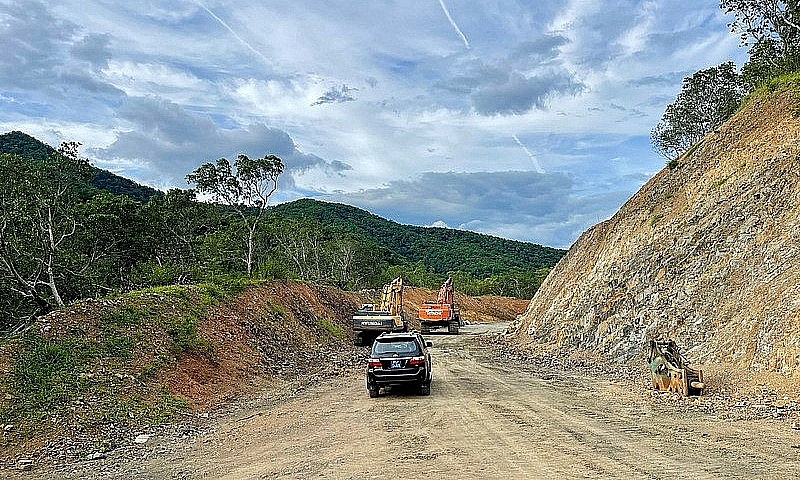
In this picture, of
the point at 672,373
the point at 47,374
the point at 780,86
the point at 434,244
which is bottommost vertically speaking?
the point at 47,374

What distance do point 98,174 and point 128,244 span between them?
2274 centimetres

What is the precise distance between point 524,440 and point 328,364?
16130mm

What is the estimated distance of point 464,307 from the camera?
248 feet

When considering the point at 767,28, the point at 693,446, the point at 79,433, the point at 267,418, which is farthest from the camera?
the point at 767,28

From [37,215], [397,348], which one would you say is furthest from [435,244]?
[397,348]

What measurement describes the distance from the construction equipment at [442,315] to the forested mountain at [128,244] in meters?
11.1

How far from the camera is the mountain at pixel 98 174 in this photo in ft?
184

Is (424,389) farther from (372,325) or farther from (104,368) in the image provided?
(372,325)

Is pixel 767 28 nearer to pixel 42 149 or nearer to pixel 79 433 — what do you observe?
pixel 79 433

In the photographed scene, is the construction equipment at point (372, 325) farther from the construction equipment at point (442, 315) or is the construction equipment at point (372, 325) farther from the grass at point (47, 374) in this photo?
the grass at point (47, 374)

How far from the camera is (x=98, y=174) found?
5762 centimetres

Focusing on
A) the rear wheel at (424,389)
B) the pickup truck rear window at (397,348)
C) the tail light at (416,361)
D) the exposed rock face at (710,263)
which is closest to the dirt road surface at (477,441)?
the rear wheel at (424,389)

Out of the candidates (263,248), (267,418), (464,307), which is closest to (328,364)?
(267,418)

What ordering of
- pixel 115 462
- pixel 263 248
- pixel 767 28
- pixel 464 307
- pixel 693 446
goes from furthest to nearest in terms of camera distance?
pixel 464 307, pixel 263 248, pixel 767 28, pixel 115 462, pixel 693 446
